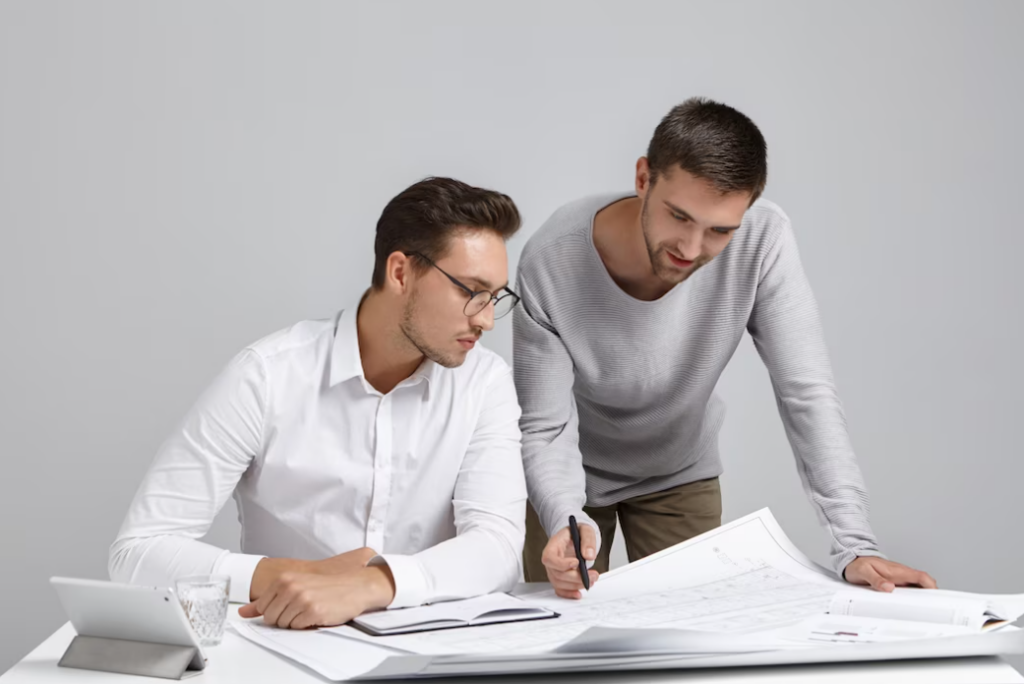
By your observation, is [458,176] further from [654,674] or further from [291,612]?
[654,674]

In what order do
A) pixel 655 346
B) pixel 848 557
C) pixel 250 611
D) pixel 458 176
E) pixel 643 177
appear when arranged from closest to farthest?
pixel 250 611
pixel 848 557
pixel 643 177
pixel 655 346
pixel 458 176

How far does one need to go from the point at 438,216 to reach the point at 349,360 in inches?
11.9

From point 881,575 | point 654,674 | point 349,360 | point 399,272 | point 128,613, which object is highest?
point 399,272

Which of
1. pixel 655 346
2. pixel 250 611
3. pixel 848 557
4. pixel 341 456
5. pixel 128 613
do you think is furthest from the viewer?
pixel 655 346

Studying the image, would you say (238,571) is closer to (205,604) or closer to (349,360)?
(205,604)

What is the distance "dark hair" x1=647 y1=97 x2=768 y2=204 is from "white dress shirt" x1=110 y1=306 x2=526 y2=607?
514 millimetres

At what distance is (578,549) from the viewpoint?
5.35 ft

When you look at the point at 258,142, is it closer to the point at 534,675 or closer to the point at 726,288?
the point at 726,288

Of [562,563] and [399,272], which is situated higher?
[399,272]

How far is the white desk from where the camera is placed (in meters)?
1.16

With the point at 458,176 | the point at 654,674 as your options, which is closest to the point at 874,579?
the point at 654,674

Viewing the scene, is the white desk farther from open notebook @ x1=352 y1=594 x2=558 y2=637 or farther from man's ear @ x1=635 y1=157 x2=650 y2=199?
man's ear @ x1=635 y1=157 x2=650 y2=199

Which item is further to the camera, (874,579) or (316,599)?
(874,579)

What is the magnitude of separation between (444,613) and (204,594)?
0.34 m
